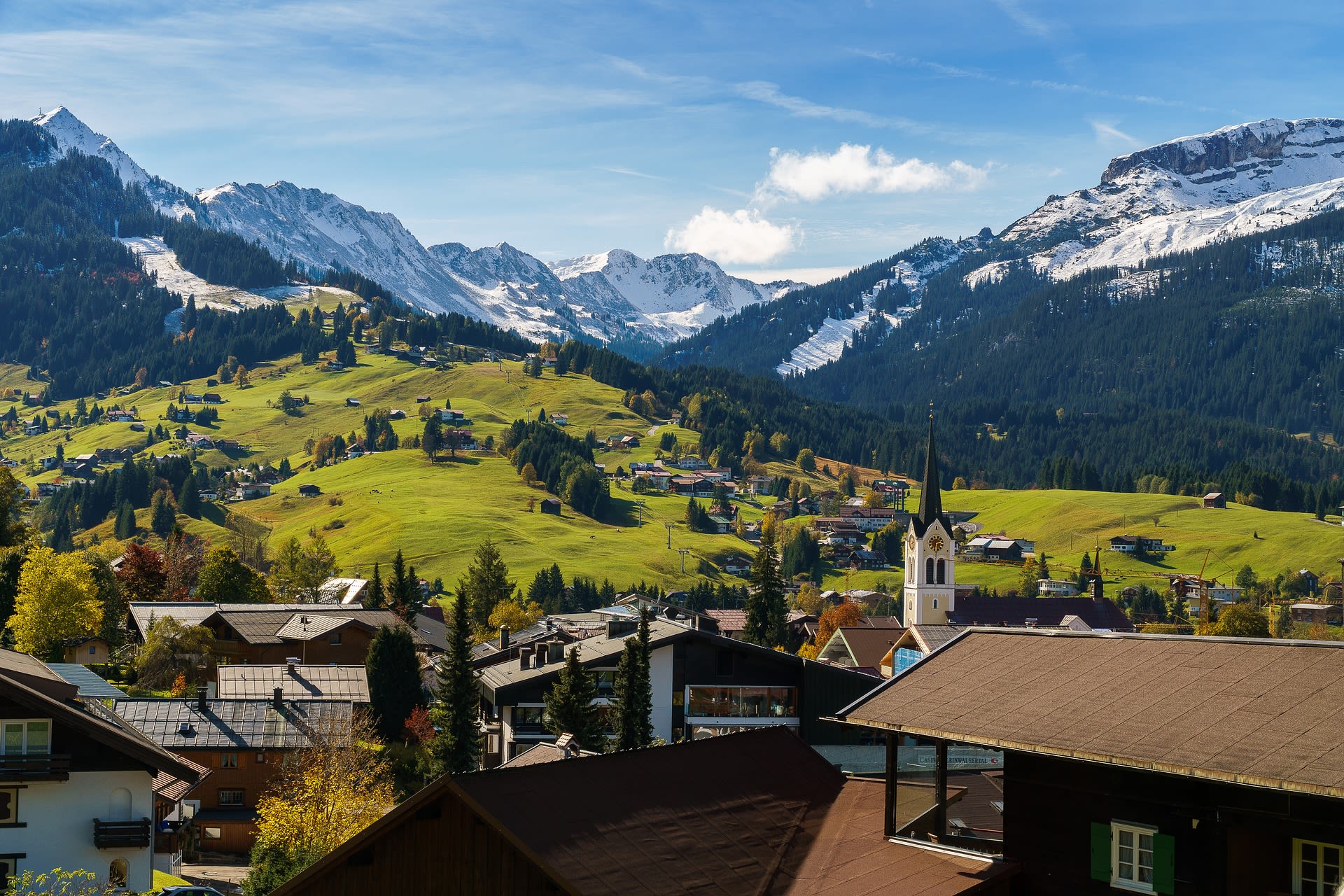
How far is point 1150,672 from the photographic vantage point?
2353 cm

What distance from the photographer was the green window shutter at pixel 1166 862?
21.5 metres

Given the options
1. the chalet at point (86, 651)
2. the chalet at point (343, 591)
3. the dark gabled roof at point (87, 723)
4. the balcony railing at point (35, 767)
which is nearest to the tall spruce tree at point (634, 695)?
the dark gabled roof at point (87, 723)

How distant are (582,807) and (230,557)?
106 m

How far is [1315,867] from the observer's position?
20078 mm

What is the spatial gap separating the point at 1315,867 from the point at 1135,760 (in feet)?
9.65

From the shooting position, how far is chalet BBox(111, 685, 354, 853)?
5997cm

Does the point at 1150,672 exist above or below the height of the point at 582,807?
above

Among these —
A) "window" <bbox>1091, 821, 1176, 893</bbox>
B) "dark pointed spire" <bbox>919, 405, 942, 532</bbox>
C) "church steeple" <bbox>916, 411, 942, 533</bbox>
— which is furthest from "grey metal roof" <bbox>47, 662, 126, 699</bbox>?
"dark pointed spire" <bbox>919, 405, 942, 532</bbox>

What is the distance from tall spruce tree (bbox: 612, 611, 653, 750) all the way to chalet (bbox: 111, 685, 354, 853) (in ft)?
45.0

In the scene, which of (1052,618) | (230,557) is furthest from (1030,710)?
(1052,618)

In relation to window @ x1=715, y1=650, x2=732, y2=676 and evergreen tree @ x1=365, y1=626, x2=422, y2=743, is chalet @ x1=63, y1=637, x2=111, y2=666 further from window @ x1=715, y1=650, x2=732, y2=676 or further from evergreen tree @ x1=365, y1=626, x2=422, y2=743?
Answer: window @ x1=715, y1=650, x2=732, y2=676

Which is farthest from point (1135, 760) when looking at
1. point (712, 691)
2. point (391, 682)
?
point (391, 682)

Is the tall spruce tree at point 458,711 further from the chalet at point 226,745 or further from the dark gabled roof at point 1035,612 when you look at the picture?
the dark gabled roof at point 1035,612

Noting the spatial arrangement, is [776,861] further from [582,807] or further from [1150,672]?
[1150,672]
